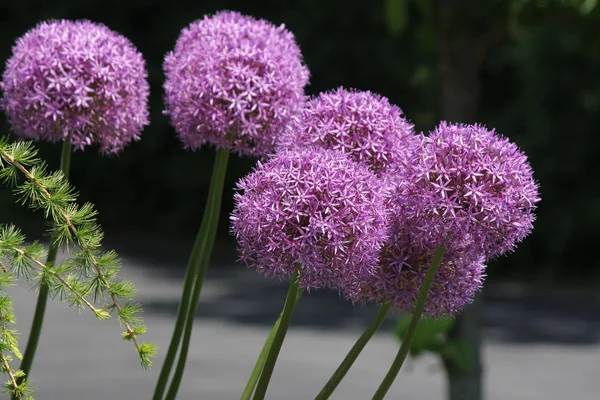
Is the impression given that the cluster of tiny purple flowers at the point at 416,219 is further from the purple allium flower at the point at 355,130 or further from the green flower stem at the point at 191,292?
the green flower stem at the point at 191,292

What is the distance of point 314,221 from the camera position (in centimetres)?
160

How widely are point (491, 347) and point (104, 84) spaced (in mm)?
9492

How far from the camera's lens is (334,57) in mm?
17219

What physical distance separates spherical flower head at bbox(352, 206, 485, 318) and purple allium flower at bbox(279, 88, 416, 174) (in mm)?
230

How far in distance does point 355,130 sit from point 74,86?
616mm

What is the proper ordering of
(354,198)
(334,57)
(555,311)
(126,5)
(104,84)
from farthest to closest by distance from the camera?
(126,5) → (334,57) → (555,311) → (104,84) → (354,198)

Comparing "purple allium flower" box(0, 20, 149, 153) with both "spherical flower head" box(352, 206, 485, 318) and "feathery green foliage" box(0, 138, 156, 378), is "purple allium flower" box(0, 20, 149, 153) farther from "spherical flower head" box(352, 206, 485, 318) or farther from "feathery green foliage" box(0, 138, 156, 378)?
"spherical flower head" box(352, 206, 485, 318)

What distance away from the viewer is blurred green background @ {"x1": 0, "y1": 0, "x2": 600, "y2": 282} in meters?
14.5

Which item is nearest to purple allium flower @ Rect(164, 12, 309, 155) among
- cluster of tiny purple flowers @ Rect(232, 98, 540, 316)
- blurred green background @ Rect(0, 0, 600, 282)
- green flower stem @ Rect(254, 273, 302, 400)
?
cluster of tiny purple flowers @ Rect(232, 98, 540, 316)

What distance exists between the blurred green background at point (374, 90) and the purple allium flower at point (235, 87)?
9.52 meters

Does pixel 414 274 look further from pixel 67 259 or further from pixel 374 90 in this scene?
pixel 374 90

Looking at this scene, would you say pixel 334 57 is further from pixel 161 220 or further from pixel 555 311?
pixel 555 311

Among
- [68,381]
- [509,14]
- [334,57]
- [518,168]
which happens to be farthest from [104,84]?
[334,57]

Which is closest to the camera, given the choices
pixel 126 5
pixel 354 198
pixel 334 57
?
pixel 354 198
